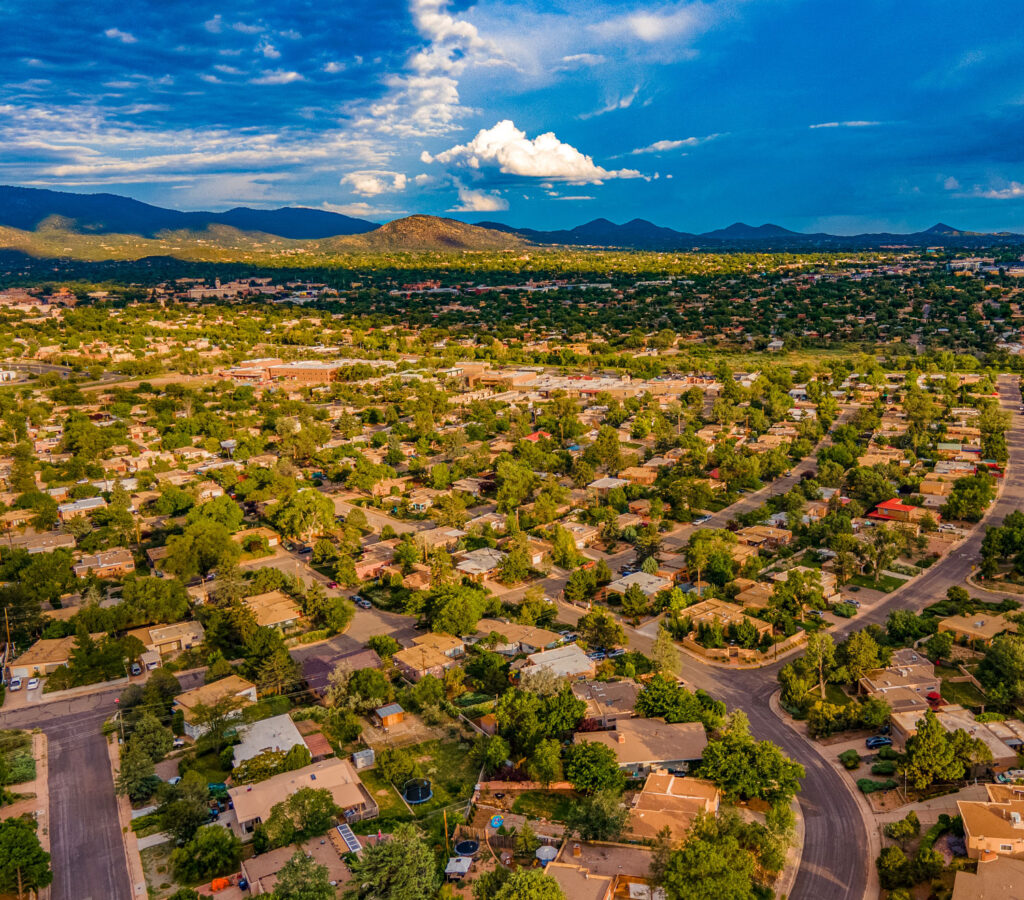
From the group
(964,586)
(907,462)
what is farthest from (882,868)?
(907,462)

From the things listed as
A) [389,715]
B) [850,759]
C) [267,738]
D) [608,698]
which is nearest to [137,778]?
[267,738]

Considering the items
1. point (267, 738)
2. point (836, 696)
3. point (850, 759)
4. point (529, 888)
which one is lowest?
point (267, 738)

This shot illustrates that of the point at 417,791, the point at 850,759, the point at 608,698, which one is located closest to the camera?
the point at 417,791

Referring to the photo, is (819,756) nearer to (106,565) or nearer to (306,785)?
(306,785)

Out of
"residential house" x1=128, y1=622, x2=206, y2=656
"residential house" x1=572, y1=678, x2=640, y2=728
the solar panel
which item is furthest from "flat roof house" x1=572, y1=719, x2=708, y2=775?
"residential house" x1=128, y1=622, x2=206, y2=656

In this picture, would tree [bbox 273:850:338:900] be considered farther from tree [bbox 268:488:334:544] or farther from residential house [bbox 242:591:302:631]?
tree [bbox 268:488:334:544]

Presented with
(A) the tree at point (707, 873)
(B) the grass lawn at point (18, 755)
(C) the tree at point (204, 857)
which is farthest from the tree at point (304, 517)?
(A) the tree at point (707, 873)

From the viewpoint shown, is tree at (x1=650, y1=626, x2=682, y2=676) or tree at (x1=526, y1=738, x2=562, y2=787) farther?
tree at (x1=650, y1=626, x2=682, y2=676)
